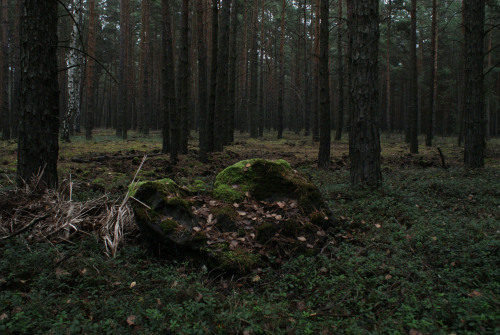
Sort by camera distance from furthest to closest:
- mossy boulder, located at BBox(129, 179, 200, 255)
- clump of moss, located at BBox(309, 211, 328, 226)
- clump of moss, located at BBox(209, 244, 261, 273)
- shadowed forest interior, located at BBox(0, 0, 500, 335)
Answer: clump of moss, located at BBox(309, 211, 328, 226) → mossy boulder, located at BBox(129, 179, 200, 255) → clump of moss, located at BBox(209, 244, 261, 273) → shadowed forest interior, located at BBox(0, 0, 500, 335)

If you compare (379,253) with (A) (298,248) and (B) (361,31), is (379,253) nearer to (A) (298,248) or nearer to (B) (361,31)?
(A) (298,248)

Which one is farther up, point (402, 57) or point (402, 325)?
point (402, 57)

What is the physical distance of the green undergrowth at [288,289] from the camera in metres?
2.82

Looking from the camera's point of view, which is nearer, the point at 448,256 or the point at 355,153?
the point at 448,256

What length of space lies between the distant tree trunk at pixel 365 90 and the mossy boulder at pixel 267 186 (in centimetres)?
186

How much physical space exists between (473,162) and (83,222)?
10.0 meters

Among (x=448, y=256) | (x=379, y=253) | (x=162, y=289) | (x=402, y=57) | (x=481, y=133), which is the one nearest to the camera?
(x=162, y=289)

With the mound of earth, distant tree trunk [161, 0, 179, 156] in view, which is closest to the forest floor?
A: the mound of earth

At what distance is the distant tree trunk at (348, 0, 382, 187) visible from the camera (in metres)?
6.94

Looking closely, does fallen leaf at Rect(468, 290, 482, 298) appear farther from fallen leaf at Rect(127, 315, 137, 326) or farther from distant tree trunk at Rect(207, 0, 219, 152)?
distant tree trunk at Rect(207, 0, 219, 152)

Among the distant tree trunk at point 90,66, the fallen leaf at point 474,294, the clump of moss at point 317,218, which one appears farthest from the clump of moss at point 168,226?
the distant tree trunk at point 90,66

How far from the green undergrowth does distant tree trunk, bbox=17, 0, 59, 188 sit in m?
1.78

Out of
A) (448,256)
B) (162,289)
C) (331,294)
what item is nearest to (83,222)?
(162,289)

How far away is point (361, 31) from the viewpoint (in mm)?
6977
